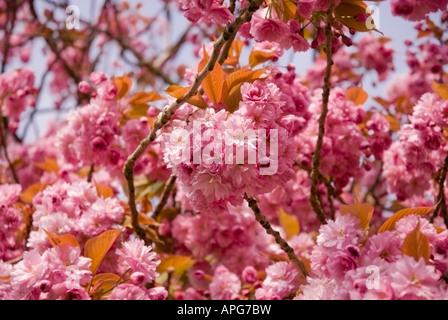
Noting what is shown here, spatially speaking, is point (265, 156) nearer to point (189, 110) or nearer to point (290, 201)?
point (189, 110)

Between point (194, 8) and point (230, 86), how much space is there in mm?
275

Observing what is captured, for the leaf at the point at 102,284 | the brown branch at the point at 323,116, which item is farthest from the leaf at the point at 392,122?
the leaf at the point at 102,284

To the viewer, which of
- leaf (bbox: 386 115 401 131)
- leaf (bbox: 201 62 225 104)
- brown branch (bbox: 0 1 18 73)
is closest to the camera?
leaf (bbox: 201 62 225 104)

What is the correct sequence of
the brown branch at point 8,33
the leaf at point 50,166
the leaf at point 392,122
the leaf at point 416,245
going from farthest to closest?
the brown branch at point 8,33
the leaf at point 50,166
the leaf at point 392,122
the leaf at point 416,245

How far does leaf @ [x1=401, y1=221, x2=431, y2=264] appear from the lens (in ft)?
3.90

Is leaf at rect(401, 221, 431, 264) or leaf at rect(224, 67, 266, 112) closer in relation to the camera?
leaf at rect(401, 221, 431, 264)

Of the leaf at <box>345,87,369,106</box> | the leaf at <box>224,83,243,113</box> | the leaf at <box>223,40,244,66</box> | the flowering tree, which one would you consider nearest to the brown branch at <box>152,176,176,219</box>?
the flowering tree

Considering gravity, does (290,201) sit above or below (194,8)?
below

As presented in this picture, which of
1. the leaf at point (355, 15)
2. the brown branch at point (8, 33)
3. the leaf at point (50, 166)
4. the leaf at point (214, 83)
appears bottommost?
the leaf at point (50, 166)

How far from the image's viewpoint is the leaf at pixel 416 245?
1.19 m

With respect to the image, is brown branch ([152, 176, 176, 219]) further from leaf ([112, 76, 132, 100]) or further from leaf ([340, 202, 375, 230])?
leaf ([340, 202, 375, 230])

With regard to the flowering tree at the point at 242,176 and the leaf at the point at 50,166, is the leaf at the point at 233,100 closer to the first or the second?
the flowering tree at the point at 242,176

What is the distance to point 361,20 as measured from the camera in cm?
165

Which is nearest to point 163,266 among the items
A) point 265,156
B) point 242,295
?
point 242,295
